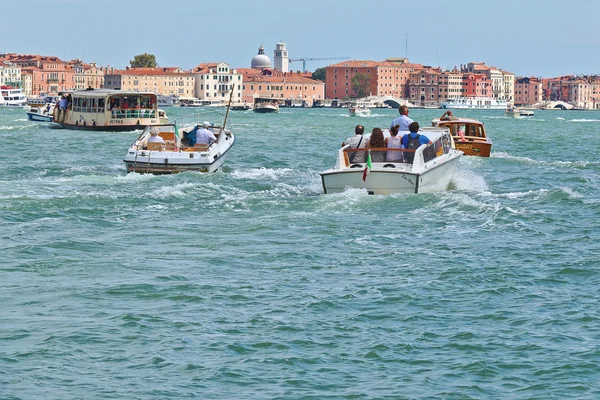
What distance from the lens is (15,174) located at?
25469 mm

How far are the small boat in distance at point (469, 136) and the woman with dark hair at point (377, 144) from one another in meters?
12.0

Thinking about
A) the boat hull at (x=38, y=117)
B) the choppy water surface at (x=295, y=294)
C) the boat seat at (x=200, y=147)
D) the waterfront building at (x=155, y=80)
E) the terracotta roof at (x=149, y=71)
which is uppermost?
the terracotta roof at (x=149, y=71)

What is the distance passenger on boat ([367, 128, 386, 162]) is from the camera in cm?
1897

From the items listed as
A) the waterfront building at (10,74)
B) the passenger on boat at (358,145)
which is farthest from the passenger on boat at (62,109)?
the waterfront building at (10,74)

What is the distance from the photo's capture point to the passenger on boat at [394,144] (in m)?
19.1

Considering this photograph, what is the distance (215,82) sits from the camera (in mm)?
196250

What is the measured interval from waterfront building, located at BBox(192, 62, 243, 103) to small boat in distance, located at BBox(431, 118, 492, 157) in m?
162

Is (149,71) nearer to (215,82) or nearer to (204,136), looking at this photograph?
(215,82)

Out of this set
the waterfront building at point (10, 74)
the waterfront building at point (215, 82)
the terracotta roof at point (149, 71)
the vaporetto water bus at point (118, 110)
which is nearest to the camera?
the vaporetto water bus at point (118, 110)

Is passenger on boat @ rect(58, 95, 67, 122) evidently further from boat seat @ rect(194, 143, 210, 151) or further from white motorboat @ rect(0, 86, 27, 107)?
white motorboat @ rect(0, 86, 27, 107)

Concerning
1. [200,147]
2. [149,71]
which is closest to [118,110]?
[200,147]

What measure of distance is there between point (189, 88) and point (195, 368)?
188743 mm

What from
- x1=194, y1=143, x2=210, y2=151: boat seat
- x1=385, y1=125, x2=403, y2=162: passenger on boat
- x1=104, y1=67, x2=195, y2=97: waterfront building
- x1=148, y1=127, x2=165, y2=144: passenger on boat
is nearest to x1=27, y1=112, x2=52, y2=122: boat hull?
x1=148, y1=127, x2=165, y2=144: passenger on boat

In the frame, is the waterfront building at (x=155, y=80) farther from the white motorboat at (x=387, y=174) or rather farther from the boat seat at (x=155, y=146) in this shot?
the white motorboat at (x=387, y=174)
